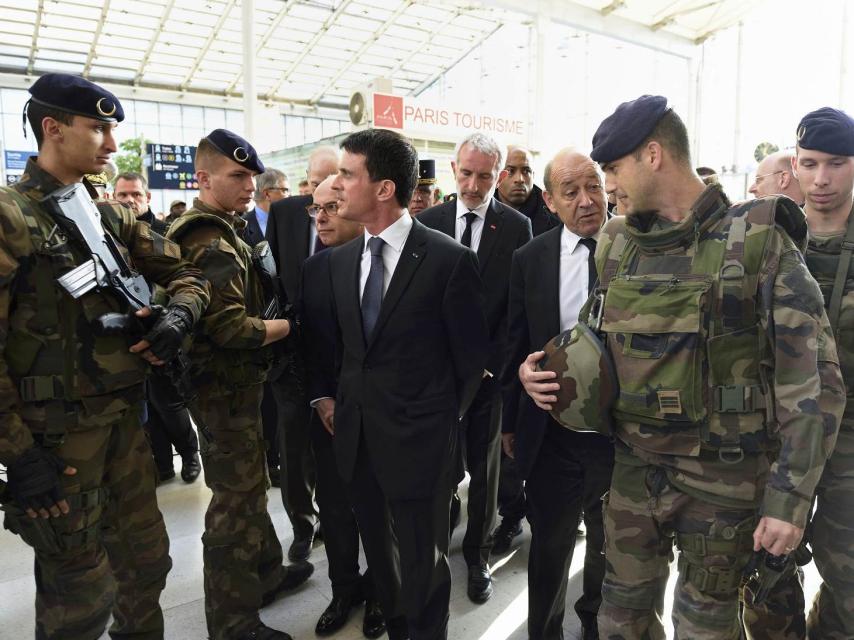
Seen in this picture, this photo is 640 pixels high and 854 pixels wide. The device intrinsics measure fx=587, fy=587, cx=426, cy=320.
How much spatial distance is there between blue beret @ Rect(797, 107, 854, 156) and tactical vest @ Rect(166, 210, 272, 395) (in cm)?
200

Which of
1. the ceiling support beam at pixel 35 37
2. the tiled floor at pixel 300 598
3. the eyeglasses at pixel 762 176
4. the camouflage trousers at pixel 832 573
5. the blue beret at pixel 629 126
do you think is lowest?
the tiled floor at pixel 300 598

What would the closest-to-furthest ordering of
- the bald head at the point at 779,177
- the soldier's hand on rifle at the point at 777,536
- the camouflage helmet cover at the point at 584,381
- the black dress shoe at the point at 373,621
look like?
the soldier's hand on rifle at the point at 777,536, the camouflage helmet cover at the point at 584,381, the black dress shoe at the point at 373,621, the bald head at the point at 779,177

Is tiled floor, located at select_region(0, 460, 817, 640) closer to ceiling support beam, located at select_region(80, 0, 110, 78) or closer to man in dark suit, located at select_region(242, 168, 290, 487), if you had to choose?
man in dark suit, located at select_region(242, 168, 290, 487)

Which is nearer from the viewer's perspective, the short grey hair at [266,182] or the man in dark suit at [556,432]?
the man in dark suit at [556,432]

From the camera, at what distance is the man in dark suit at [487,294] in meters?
2.64

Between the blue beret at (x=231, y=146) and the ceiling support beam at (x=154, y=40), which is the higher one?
the ceiling support beam at (x=154, y=40)

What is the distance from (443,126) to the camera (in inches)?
473

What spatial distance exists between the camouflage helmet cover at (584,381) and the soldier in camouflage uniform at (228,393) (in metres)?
1.09

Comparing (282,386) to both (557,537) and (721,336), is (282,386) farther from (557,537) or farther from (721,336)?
(721,336)

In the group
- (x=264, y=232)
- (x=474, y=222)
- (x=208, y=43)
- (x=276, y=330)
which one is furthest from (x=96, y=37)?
(x=276, y=330)

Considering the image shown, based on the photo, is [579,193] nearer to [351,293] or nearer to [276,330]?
[351,293]

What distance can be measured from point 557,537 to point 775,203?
1.25 meters

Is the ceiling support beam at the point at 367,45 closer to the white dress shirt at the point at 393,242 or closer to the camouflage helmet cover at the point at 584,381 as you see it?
the white dress shirt at the point at 393,242

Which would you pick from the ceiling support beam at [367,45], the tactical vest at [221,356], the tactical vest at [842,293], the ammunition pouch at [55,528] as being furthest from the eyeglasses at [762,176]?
the ceiling support beam at [367,45]
